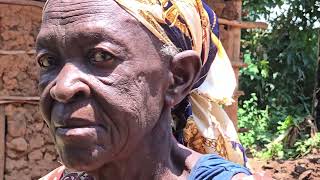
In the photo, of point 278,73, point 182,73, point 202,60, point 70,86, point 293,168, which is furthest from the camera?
point 278,73

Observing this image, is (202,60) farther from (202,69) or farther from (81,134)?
(81,134)

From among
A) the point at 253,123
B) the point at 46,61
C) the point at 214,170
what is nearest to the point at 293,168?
the point at 253,123

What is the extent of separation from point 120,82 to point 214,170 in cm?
35

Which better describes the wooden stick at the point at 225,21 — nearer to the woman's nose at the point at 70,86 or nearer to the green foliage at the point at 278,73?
the green foliage at the point at 278,73

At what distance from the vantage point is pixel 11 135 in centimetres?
498

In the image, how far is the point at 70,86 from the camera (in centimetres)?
134

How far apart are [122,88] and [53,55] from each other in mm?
174

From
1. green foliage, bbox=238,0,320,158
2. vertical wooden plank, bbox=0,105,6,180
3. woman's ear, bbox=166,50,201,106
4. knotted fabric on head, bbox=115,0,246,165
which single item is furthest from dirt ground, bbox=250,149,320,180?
woman's ear, bbox=166,50,201,106

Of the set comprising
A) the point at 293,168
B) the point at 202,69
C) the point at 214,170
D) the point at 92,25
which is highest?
the point at 92,25

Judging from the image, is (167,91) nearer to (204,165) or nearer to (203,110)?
(204,165)

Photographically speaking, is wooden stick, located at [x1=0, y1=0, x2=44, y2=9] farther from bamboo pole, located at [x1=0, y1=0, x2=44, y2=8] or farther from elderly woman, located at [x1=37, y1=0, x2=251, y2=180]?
elderly woman, located at [x1=37, y1=0, x2=251, y2=180]

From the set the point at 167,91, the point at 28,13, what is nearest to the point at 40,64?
the point at 167,91

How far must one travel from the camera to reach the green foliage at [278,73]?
9.81m

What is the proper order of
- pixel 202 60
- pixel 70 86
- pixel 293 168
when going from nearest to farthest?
pixel 70 86 < pixel 202 60 < pixel 293 168
